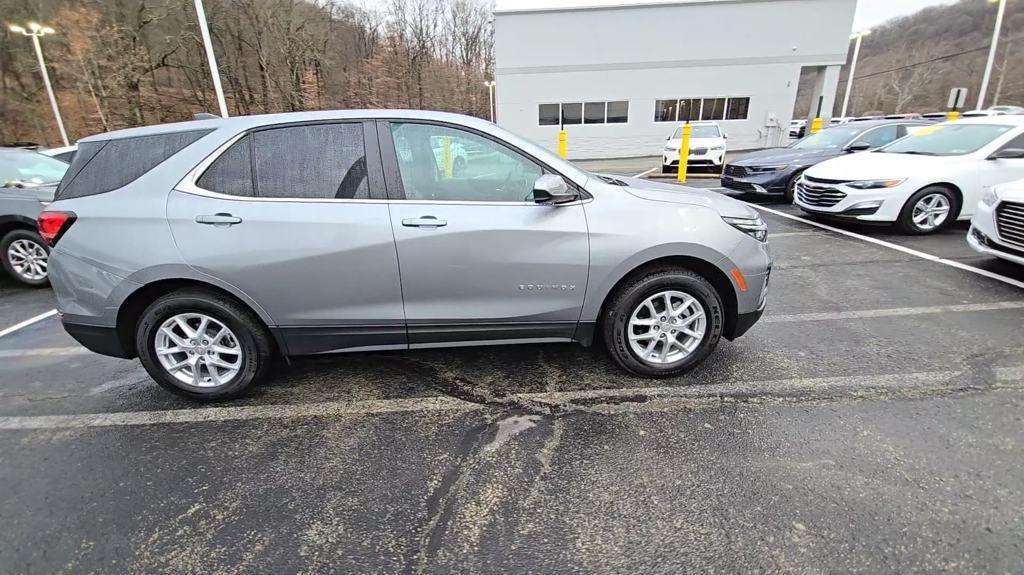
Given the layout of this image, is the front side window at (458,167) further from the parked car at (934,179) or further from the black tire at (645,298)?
the parked car at (934,179)

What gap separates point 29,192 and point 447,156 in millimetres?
5806

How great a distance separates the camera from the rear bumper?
2910mm

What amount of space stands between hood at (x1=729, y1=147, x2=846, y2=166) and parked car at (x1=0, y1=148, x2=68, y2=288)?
437 inches

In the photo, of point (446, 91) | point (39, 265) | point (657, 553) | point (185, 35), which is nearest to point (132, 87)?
point (185, 35)

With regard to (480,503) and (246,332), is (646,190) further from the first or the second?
(246,332)

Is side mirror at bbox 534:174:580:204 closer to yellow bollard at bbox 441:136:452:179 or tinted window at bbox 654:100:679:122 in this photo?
yellow bollard at bbox 441:136:452:179

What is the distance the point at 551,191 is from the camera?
276 cm

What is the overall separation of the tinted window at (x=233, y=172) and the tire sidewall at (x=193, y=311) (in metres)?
0.66

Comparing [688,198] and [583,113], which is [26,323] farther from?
[583,113]

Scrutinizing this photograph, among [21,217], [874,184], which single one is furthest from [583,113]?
[21,217]

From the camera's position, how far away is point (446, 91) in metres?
35.7

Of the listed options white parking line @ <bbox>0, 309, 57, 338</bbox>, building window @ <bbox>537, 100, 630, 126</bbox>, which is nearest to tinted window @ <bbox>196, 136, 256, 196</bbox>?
white parking line @ <bbox>0, 309, 57, 338</bbox>

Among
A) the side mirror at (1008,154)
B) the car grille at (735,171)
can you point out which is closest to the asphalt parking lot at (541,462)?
the side mirror at (1008,154)

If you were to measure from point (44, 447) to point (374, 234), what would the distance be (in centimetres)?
221
